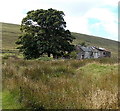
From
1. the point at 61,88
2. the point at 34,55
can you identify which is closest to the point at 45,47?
the point at 34,55

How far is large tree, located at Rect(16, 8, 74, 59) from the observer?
39312 millimetres

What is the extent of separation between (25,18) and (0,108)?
3813 cm

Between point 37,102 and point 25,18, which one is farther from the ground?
point 25,18

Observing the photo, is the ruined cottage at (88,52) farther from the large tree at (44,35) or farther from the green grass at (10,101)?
the green grass at (10,101)

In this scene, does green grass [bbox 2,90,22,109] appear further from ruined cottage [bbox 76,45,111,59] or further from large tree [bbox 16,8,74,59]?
ruined cottage [bbox 76,45,111,59]

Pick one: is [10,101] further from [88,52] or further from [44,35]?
[88,52]

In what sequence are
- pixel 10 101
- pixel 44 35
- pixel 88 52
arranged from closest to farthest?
pixel 10 101
pixel 44 35
pixel 88 52

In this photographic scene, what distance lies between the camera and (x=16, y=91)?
23.0 feet

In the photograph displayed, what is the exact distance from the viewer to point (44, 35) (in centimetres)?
4122

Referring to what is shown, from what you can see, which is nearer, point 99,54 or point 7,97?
point 7,97

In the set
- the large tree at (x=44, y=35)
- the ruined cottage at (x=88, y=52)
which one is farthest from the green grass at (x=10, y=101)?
the ruined cottage at (x=88, y=52)

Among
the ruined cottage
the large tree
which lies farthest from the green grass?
the ruined cottage

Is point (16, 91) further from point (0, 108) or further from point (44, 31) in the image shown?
point (44, 31)

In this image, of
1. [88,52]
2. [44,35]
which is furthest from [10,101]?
[88,52]
